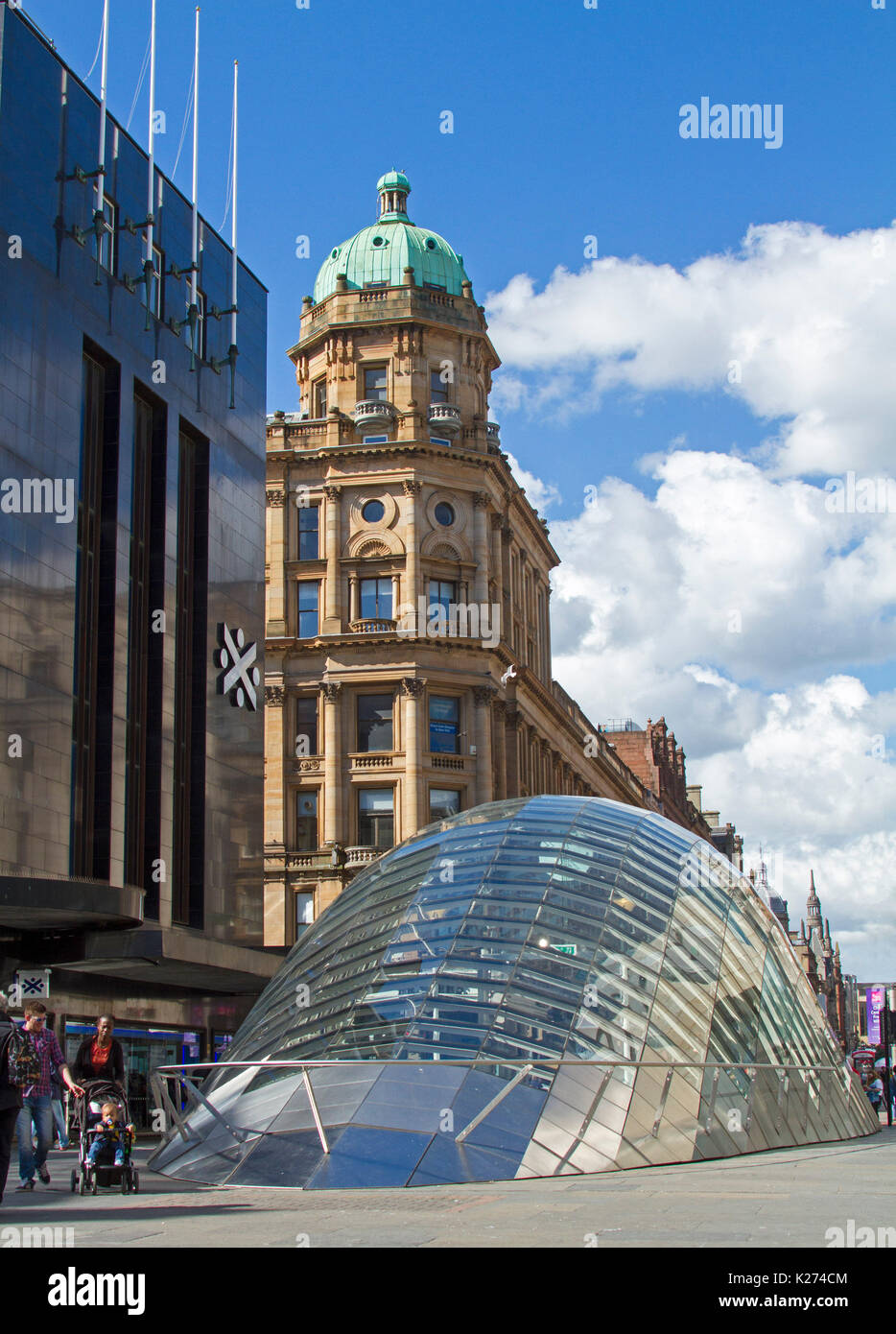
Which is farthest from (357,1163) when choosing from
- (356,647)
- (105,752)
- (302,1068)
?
(356,647)

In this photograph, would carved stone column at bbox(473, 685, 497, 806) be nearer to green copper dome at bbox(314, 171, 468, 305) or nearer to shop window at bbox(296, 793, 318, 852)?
shop window at bbox(296, 793, 318, 852)

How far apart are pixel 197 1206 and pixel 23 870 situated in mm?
19520

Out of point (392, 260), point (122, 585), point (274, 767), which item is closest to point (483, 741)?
point (274, 767)

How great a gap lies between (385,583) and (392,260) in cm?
1478

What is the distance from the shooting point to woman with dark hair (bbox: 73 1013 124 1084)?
15.3 metres

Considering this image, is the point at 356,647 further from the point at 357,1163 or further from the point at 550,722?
the point at 357,1163

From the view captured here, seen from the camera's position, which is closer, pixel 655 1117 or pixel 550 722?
pixel 655 1117

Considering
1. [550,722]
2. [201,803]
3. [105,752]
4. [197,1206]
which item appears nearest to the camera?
[197,1206]

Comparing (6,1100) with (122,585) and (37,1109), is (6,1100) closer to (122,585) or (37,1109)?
(37,1109)

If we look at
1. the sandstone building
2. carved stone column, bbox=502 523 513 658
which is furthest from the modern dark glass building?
carved stone column, bbox=502 523 513 658


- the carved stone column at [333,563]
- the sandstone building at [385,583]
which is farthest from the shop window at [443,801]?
the carved stone column at [333,563]

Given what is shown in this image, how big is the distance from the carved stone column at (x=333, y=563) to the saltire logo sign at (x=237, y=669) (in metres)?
14.9

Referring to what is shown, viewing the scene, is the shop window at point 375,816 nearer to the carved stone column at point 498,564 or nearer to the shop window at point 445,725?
the shop window at point 445,725
